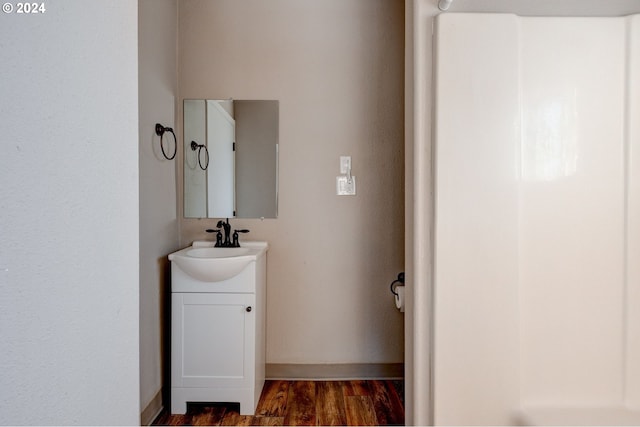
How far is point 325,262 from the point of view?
2375 millimetres

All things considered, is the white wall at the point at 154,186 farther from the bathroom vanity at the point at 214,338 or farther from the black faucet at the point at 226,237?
the black faucet at the point at 226,237

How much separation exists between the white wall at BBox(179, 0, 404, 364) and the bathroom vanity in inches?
17.3

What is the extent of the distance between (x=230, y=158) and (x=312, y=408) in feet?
5.31

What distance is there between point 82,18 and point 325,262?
6.28 feet

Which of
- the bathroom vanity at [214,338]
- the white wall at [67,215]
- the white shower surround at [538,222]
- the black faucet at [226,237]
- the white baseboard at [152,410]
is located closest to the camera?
the white wall at [67,215]

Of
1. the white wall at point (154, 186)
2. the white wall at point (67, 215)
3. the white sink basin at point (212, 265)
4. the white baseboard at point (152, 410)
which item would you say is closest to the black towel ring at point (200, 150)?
the white wall at point (154, 186)

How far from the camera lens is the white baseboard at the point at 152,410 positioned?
5.95 feet

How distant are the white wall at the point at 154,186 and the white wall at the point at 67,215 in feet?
3.70

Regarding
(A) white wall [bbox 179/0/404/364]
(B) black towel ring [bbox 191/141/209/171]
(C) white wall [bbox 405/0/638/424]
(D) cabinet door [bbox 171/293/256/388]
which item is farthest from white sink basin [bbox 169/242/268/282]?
(C) white wall [bbox 405/0/638/424]

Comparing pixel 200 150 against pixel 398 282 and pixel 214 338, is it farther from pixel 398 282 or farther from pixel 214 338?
pixel 398 282

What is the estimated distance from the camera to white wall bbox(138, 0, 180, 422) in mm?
1846

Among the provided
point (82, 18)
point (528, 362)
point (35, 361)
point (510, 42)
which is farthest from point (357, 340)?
point (82, 18)

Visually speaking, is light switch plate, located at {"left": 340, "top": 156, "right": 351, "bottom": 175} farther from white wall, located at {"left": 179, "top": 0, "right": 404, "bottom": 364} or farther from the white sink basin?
the white sink basin

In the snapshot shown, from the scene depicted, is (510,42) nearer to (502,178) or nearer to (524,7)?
(524,7)
